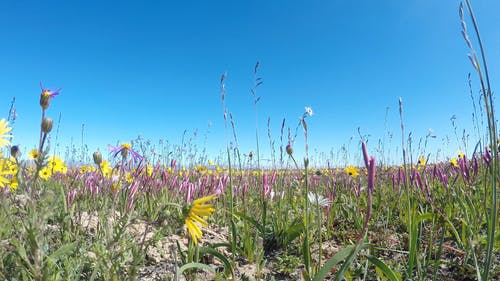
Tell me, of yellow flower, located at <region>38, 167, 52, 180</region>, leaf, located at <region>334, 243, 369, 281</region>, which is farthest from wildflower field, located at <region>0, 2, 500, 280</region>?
yellow flower, located at <region>38, 167, 52, 180</region>

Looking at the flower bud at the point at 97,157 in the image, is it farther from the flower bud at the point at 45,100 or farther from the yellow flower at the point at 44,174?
the yellow flower at the point at 44,174

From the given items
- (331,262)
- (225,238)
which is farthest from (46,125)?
(225,238)

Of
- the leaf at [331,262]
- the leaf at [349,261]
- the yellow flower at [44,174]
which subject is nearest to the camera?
the leaf at [349,261]

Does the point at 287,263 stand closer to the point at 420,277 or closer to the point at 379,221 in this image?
the point at 420,277

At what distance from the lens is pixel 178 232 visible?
7.38ft

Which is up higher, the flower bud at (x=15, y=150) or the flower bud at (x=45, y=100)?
the flower bud at (x=45, y=100)

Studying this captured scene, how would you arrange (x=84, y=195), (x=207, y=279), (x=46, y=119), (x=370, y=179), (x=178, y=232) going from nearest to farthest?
(x=370, y=179)
(x=46, y=119)
(x=207, y=279)
(x=178, y=232)
(x=84, y=195)

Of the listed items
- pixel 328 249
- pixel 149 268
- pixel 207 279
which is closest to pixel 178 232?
pixel 149 268

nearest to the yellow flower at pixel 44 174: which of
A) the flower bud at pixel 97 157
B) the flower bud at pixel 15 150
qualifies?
the flower bud at pixel 97 157

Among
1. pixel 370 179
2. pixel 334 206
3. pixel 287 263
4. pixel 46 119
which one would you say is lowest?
pixel 287 263

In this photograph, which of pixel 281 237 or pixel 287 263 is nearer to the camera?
pixel 287 263

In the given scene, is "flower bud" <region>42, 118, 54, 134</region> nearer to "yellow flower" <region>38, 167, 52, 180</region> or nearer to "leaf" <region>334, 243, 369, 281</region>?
"leaf" <region>334, 243, 369, 281</region>

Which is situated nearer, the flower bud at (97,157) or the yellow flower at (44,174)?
the flower bud at (97,157)

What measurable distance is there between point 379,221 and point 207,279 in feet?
5.38
